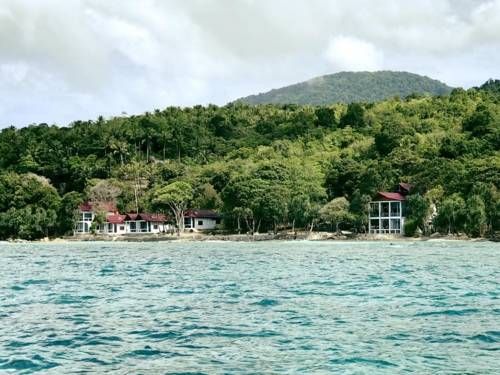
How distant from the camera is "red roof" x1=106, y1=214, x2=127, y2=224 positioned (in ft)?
318

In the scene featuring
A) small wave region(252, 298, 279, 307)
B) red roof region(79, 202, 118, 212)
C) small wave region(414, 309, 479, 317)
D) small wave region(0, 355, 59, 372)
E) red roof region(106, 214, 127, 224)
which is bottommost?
small wave region(0, 355, 59, 372)

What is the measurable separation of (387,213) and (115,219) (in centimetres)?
4158

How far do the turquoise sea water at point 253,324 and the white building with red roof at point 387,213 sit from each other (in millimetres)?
56045

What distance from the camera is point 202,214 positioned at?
97.2 metres

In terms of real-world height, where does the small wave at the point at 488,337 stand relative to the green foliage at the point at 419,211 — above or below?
below

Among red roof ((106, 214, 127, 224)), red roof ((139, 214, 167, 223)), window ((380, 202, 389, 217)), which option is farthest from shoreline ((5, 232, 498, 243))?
red roof ((139, 214, 167, 223))

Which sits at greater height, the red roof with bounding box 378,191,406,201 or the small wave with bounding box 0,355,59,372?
the red roof with bounding box 378,191,406,201

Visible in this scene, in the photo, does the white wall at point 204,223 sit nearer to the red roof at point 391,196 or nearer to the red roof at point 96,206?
the red roof at point 96,206

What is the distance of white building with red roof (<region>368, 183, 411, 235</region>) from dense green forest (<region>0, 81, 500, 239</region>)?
95.2 inches

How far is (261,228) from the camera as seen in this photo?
88.2 meters

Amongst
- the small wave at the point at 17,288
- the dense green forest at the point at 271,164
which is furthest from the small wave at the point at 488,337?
the dense green forest at the point at 271,164

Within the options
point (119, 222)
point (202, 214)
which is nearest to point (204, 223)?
point (202, 214)

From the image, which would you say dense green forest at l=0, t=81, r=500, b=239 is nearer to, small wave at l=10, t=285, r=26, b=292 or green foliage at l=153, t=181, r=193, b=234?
green foliage at l=153, t=181, r=193, b=234

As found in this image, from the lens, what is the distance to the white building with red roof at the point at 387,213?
81.2m
